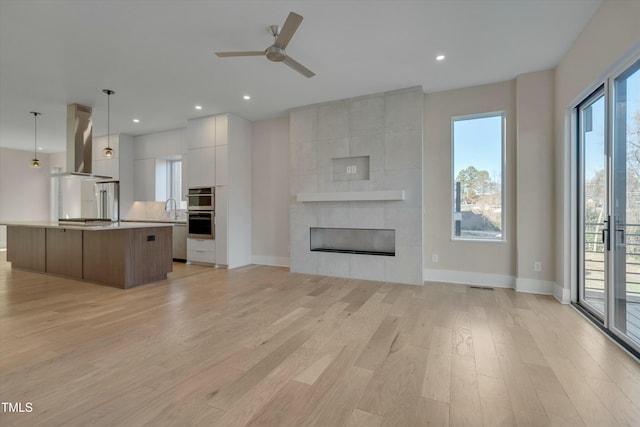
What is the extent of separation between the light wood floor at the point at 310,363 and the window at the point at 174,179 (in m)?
3.90

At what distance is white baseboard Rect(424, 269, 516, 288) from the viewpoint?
4.23m

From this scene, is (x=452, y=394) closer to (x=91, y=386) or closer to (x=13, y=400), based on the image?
(x=91, y=386)

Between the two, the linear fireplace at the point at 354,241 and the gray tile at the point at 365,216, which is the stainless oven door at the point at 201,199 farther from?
the gray tile at the point at 365,216

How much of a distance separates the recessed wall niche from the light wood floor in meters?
2.12

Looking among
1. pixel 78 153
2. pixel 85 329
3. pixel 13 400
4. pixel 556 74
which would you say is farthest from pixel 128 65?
pixel 556 74

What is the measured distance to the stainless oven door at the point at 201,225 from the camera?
5785mm

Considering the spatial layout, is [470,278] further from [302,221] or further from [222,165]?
[222,165]

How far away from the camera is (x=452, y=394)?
5.85ft

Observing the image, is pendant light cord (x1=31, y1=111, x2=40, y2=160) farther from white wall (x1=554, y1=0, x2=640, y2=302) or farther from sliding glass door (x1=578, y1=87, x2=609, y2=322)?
sliding glass door (x1=578, y1=87, x2=609, y2=322)

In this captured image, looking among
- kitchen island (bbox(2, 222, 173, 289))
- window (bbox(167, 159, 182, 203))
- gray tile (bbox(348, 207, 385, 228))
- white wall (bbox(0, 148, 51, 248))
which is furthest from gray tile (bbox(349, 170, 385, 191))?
white wall (bbox(0, 148, 51, 248))

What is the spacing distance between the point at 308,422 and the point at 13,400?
1.74 metres

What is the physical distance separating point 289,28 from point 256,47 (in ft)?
3.37

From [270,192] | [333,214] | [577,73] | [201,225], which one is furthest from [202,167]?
[577,73]

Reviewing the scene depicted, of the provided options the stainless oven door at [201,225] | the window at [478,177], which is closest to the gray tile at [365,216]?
the window at [478,177]
